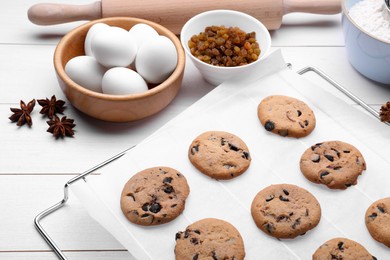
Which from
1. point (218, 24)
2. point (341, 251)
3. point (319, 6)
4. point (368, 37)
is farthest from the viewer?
point (319, 6)

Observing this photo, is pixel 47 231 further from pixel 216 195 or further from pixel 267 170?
pixel 267 170

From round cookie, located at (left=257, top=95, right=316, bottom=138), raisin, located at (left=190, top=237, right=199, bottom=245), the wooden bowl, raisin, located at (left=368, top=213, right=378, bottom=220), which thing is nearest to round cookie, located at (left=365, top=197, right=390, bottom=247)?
raisin, located at (left=368, top=213, right=378, bottom=220)

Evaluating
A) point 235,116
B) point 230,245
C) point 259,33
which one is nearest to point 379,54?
point 259,33

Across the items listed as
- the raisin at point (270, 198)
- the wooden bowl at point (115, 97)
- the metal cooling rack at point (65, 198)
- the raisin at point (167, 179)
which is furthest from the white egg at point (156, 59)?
the raisin at point (270, 198)

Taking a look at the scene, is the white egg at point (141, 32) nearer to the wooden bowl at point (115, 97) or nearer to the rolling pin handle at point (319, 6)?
the wooden bowl at point (115, 97)

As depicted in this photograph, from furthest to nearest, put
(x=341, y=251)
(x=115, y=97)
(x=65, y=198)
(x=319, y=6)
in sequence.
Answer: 1. (x=319, y=6)
2. (x=115, y=97)
3. (x=65, y=198)
4. (x=341, y=251)

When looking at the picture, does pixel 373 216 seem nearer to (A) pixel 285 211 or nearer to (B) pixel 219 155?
(A) pixel 285 211

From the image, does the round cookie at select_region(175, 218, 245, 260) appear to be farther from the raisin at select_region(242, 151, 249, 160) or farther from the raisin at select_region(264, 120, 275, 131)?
the raisin at select_region(264, 120, 275, 131)

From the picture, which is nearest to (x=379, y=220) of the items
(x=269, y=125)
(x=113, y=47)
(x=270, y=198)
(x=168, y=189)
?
(x=270, y=198)
